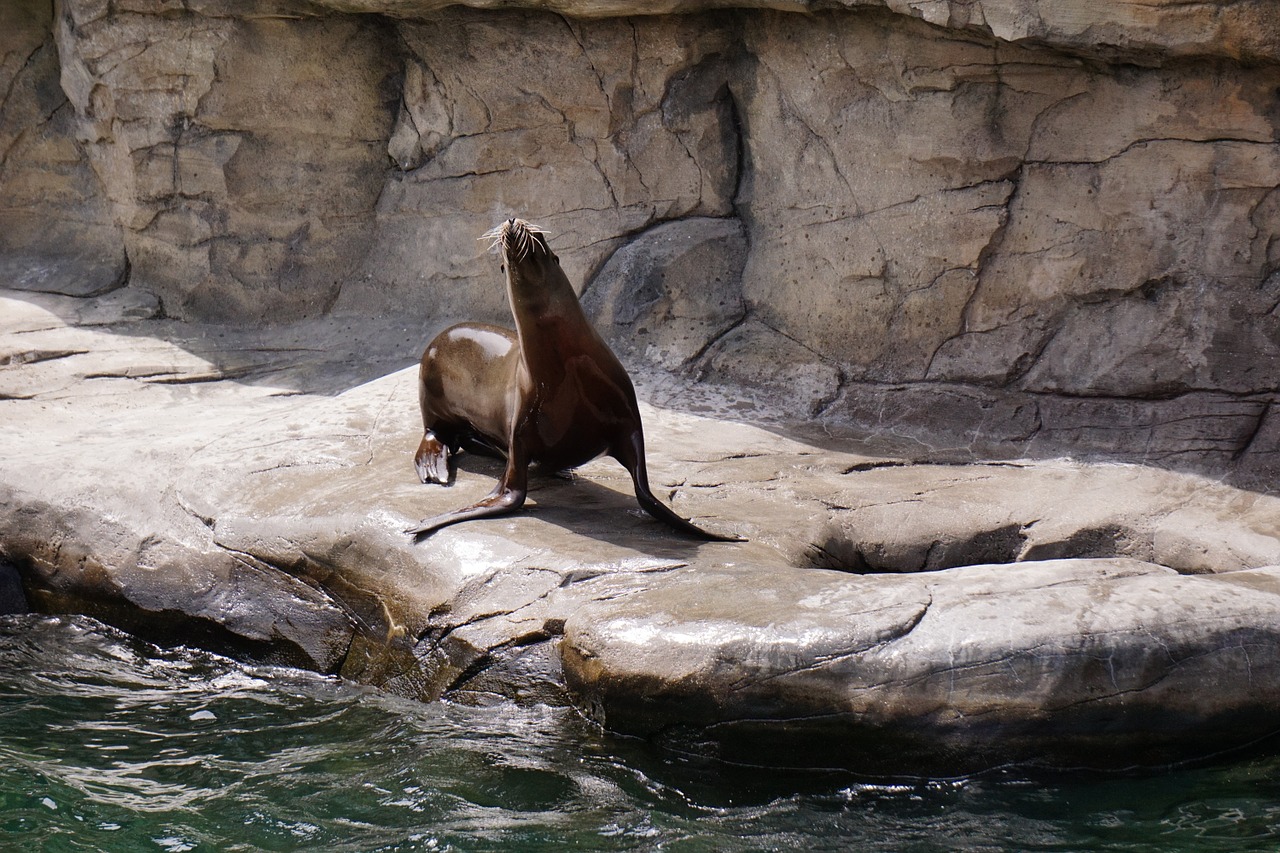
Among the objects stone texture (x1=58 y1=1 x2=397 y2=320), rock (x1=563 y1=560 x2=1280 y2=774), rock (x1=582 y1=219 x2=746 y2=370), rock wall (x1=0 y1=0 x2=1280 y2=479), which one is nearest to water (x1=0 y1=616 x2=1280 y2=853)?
rock (x1=563 y1=560 x2=1280 y2=774)

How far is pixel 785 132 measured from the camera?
6.77 meters

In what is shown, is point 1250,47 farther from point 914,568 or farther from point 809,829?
point 809,829

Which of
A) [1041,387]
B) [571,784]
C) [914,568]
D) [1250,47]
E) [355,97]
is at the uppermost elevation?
[1250,47]

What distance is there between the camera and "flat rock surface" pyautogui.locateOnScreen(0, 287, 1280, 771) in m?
3.60

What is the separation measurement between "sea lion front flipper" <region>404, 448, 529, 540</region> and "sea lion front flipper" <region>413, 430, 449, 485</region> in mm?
290

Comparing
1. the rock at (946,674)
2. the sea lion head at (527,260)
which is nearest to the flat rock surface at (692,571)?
the rock at (946,674)

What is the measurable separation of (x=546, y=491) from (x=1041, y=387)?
2.36 meters

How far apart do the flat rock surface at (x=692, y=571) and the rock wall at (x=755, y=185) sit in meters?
0.52

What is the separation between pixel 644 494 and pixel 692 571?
1.94 ft

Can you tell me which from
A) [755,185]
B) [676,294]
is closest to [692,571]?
[676,294]

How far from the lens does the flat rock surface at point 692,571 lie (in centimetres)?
360

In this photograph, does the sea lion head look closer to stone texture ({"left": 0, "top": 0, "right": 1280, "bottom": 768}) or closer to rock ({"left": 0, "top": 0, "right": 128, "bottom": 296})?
stone texture ({"left": 0, "top": 0, "right": 1280, "bottom": 768})

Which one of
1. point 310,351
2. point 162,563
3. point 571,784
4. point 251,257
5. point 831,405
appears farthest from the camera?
point 251,257

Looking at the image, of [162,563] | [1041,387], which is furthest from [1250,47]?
[162,563]
